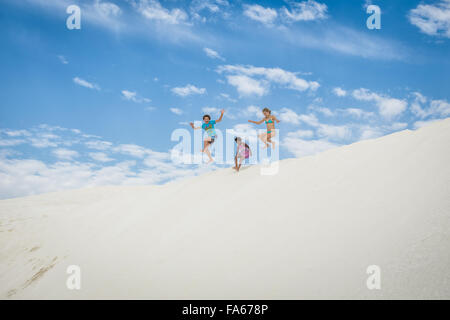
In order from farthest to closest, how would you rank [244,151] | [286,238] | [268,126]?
[244,151]
[268,126]
[286,238]

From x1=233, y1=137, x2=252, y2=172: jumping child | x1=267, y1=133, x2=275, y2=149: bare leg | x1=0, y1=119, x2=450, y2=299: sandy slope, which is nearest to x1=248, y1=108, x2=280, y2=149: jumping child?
x1=267, y1=133, x2=275, y2=149: bare leg

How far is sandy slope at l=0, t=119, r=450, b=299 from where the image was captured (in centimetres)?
342

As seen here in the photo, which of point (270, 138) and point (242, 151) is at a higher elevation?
point (270, 138)

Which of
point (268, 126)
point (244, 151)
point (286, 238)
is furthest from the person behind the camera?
point (244, 151)

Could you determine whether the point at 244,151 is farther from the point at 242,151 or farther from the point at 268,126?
the point at 268,126

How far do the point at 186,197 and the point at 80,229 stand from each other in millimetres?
3608

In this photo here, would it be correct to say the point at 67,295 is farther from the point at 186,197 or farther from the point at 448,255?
the point at 448,255

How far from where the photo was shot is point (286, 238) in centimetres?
441

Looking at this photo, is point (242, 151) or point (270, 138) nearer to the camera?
point (270, 138)

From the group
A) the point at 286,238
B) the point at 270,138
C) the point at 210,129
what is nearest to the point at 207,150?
the point at 210,129

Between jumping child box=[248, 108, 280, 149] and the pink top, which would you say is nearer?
jumping child box=[248, 108, 280, 149]

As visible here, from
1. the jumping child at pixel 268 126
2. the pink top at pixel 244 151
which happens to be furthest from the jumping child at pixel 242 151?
the jumping child at pixel 268 126

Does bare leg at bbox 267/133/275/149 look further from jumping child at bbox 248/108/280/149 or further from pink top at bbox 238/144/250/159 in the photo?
pink top at bbox 238/144/250/159

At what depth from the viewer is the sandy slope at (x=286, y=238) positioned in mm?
3418
